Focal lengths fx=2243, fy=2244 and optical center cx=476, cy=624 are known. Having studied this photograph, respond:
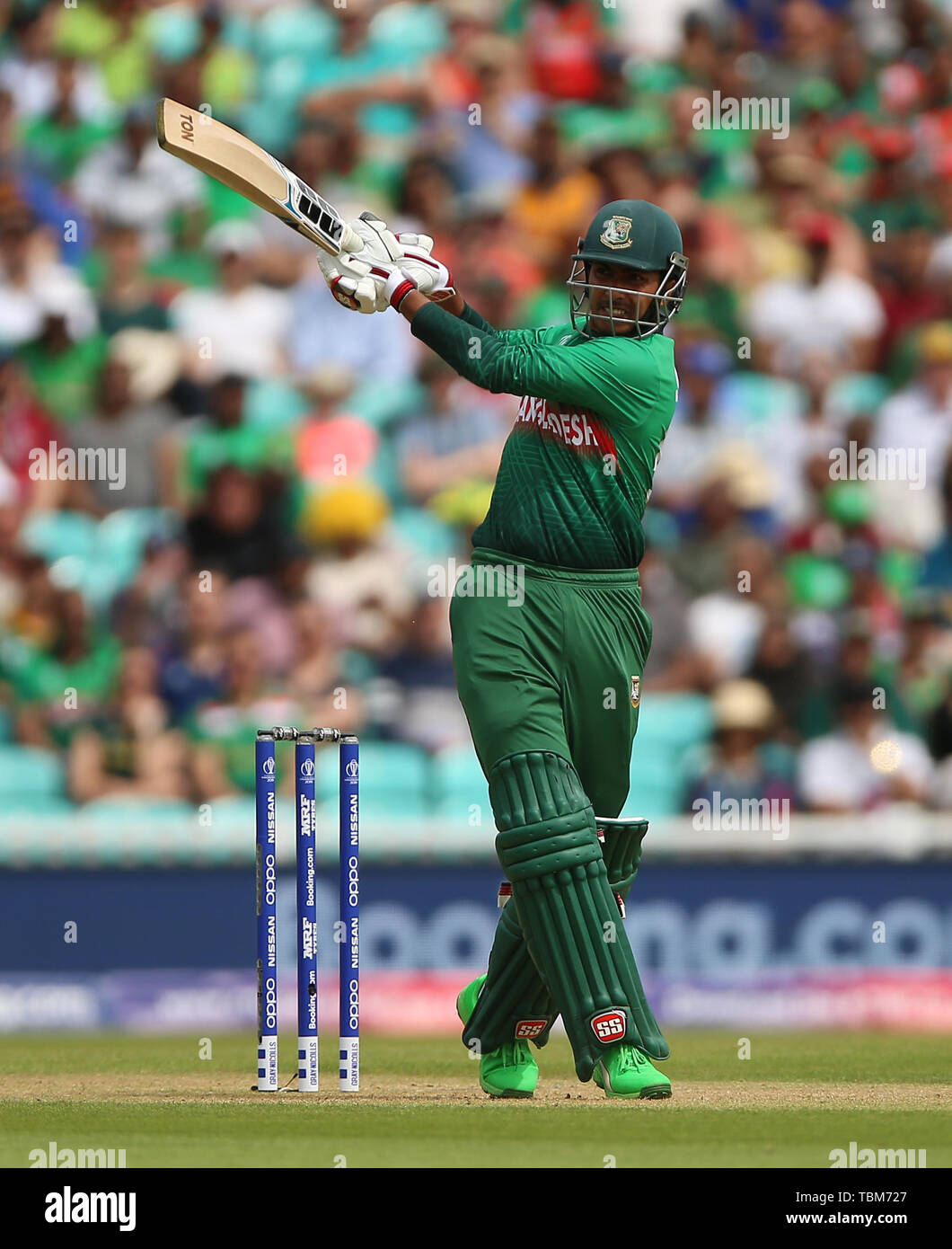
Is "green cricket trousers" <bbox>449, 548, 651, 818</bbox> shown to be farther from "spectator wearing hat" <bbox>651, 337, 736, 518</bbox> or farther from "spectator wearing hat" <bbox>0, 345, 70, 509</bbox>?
"spectator wearing hat" <bbox>0, 345, 70, 509</bbox>

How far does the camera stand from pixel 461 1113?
6035 millimetres

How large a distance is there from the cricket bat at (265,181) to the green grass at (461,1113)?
8.11 feet

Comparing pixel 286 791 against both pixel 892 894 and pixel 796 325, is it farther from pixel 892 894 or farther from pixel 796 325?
pixel 796 325

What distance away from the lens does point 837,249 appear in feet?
43.6

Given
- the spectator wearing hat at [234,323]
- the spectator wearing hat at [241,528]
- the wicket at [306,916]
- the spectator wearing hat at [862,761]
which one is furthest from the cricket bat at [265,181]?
the spectator wearing hat at [234,323]

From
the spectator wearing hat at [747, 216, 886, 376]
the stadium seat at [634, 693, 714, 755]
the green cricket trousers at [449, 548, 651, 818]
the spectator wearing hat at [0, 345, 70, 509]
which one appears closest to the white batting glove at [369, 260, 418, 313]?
the green cricket trousers at [449, 548, 651, 818]

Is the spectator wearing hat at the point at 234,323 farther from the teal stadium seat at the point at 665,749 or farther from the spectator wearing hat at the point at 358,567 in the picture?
the teal stadium seat at the point at 665,749

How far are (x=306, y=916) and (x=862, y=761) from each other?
523 centimetres

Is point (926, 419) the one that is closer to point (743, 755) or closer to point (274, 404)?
point (743, 755)

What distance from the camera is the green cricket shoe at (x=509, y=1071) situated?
6.60 metres

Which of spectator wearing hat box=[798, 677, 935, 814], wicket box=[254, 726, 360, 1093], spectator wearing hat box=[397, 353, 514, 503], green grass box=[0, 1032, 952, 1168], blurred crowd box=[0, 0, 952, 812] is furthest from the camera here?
spectator wearing hat box=[397, 353, 514, 503]

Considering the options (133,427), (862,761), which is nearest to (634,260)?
(862,761)

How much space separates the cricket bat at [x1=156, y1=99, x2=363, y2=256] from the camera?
254 inches

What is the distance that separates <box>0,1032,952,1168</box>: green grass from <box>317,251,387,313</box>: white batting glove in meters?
2.28
